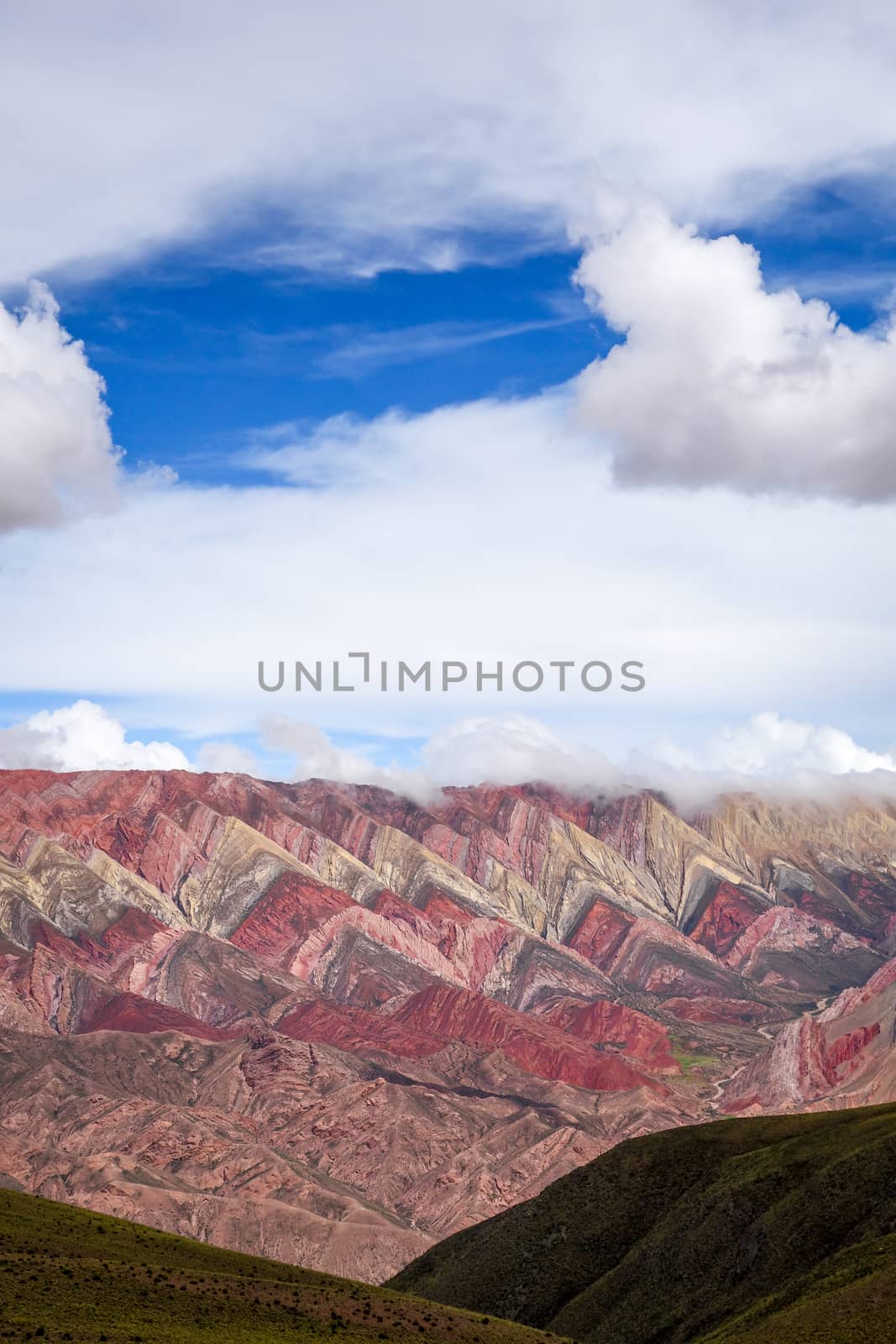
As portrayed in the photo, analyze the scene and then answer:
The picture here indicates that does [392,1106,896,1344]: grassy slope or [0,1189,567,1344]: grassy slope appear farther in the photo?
[392,1106,896,1344]: grassy slope

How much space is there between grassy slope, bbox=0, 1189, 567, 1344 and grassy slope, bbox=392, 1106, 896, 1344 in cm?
1868

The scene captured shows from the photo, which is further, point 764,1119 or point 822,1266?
point 764,1119

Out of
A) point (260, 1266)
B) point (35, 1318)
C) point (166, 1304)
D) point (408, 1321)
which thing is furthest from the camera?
point (260, 1266)

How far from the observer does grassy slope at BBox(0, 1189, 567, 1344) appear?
76.8m

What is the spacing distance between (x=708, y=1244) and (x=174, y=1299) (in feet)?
154

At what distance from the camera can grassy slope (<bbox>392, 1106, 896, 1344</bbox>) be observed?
88.8 m

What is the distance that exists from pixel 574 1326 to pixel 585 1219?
1589 cm

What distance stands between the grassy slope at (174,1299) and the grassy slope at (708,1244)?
18.7 metres

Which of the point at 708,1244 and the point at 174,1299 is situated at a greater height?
the point at 174,1299

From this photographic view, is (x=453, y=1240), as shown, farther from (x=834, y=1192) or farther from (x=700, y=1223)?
(x=834, y=1192)

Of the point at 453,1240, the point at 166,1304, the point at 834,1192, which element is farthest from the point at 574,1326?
the point at 166,1304

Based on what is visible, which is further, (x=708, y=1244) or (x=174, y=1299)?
(x=708, y=1244)

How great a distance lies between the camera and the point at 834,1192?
105m

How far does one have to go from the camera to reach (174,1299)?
83125 millimetres
